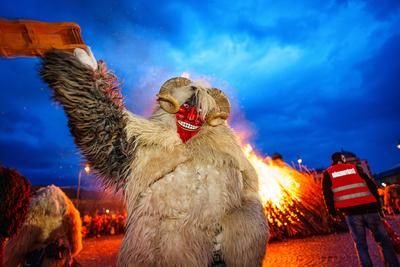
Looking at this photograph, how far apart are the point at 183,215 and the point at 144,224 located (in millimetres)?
333

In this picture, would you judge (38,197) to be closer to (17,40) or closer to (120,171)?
(120,171)

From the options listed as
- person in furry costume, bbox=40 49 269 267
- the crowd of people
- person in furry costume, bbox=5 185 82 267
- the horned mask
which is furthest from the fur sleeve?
the crowd of people

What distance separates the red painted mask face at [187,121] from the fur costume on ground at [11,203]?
5.23ft

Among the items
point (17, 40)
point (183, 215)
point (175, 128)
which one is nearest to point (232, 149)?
point (175, 128)

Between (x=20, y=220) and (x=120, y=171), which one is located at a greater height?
(x=120, y=171)

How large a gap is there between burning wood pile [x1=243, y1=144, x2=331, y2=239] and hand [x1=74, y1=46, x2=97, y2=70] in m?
7.12

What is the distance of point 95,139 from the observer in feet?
6.70

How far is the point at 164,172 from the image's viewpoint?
2211mm

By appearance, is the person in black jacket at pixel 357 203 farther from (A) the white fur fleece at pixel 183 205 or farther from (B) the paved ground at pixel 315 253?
(A) the white fur fleece at pixel 183 205

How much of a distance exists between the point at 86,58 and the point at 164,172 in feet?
3.86

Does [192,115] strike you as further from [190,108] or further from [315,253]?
[315,253]

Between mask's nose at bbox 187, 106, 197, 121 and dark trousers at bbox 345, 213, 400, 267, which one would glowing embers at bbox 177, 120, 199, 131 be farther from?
dark trousers at bbox 345, 213, 400, 267

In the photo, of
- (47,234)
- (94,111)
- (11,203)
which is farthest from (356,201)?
(47,234)

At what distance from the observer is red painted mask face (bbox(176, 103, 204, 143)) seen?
2539 millimetres
